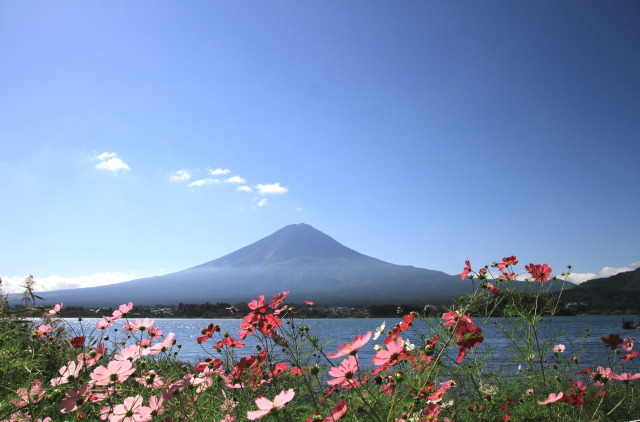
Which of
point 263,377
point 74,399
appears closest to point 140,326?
point 74,399

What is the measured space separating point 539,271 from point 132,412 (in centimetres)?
253

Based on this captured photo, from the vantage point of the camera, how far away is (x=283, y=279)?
127000 millimetres

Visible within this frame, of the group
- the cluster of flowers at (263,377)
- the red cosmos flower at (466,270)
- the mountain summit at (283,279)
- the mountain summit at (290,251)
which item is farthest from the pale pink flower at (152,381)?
the mountain summit at (290,251)

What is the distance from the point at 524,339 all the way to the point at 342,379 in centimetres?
202

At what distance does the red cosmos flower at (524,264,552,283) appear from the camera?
272cm

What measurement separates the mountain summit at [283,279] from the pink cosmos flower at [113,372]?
95.0m

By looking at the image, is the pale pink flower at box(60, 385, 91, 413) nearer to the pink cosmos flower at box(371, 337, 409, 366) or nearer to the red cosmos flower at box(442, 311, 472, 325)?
the pink cosmos flower at box(371, 337, 409, 366)

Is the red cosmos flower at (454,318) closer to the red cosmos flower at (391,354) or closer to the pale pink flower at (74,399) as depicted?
the red cosmos flower at (391,354)

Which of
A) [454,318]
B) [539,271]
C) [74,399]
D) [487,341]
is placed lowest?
[487,341]

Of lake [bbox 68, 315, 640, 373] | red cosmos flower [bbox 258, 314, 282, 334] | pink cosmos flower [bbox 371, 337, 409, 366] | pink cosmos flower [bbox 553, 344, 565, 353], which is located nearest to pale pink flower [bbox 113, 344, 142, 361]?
lake [bbox 68, 315, 640, 373]

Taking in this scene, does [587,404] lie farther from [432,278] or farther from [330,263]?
A: [330,263]

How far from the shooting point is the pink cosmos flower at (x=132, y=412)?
52.7 inches

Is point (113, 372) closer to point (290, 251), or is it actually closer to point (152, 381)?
point (152, 381)

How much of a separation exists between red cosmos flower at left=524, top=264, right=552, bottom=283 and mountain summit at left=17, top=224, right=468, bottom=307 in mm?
93552
